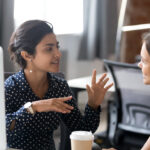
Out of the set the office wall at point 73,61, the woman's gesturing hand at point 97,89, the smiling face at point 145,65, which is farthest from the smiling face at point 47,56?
the office wall at point 73,61

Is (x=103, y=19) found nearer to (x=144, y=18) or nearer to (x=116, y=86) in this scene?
(x=144, y=18)

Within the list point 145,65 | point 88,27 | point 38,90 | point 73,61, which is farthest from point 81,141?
point 88,27

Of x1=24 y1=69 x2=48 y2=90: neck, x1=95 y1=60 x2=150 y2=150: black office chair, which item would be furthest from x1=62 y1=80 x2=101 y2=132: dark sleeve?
x1=95 y1=60 x2=150 y2=150: black office chair

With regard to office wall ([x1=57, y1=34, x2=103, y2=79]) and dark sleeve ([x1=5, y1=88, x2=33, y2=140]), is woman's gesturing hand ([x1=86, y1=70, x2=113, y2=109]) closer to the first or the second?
dark sleeve ([x1=5, y1=88, x2=33, y2=140])

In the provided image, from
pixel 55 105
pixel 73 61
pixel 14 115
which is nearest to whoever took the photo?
pixel 55 105

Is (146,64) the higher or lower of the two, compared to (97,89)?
higher

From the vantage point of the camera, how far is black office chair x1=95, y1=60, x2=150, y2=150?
276 centimetres

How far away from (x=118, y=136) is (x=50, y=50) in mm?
1310

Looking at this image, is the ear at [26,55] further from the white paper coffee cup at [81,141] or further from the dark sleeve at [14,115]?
the white paper coffee cup at [81,141]

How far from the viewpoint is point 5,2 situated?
11.5 ft

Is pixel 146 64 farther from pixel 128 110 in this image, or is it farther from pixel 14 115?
pixel 128 110

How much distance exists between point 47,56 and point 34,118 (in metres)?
0.27

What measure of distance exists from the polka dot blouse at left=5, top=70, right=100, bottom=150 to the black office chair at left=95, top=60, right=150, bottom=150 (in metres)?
0.92

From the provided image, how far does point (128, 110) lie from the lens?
2.89 meters
